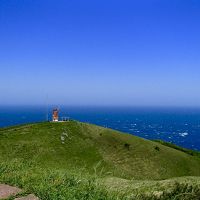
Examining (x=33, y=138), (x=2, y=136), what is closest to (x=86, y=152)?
(x=33, y=138)

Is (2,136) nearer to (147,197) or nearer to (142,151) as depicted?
(142,151)

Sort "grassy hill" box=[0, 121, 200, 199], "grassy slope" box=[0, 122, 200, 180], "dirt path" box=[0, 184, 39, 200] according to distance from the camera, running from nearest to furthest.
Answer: "dirt path" box=[0, 184, 39, 200] < "grassy hill" box=[0, 121, 200, 199] < "grassy slope" box=[0, 122, 200, 180]

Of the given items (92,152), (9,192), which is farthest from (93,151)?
(9,192)

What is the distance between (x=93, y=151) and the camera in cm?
5322

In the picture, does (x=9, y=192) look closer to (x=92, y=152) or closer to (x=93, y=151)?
(x=92, y=152)

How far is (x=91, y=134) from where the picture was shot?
192 ft

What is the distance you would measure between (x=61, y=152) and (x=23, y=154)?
5323 millimetres

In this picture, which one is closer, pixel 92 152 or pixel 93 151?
pixel 92 152

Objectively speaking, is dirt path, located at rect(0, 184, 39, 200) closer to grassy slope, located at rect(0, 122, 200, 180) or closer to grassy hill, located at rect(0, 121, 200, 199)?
grassy hill, located at rect(0, 121, 200, 199)

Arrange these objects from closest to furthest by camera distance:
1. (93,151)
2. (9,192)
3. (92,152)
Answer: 1. (9,192)
2. (92,152)
3. (93,151)

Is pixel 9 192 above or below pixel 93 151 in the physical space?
above

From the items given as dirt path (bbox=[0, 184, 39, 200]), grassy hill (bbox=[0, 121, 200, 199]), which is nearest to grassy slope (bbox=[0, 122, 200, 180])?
grassy hill (bbox=[0, 121, 200, 199])

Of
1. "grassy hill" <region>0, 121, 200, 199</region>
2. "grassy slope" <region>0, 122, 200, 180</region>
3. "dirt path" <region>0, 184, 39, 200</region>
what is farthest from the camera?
"grassy slope" <region>0, 122, 200, 180</region>

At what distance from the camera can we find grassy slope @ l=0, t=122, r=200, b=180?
48312 millimetres
